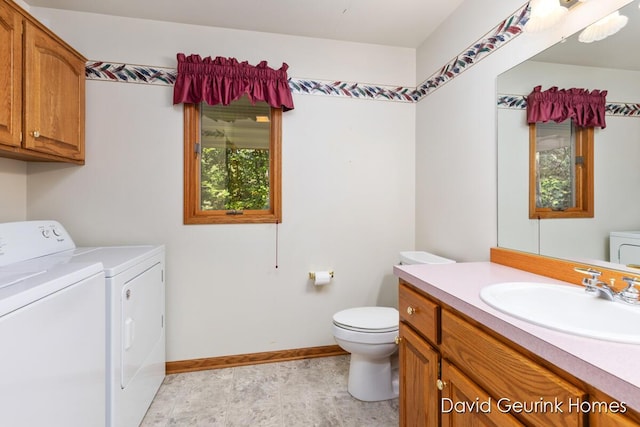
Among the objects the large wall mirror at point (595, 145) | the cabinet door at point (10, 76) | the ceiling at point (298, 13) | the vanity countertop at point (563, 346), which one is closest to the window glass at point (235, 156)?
the ceiling at point (298, 13)

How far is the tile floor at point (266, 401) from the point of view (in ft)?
5.28

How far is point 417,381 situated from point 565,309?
0.61 m

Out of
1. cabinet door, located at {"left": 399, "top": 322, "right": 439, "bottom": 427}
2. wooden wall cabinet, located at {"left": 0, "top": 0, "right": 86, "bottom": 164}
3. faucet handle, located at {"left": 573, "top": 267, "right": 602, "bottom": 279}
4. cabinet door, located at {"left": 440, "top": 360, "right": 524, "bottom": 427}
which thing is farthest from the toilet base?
wooden wall cabinet, located at {"left": 0, "top": 0, "right": 86, "bottom": 164}

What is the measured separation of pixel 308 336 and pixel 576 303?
175 centimetres

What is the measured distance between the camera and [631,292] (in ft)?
2.93

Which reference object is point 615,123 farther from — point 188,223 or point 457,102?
point 188,223

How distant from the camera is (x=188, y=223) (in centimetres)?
208

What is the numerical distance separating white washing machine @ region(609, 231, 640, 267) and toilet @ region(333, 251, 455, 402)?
33.9 inches

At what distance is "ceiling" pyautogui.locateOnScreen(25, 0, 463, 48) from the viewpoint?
6.06 feet

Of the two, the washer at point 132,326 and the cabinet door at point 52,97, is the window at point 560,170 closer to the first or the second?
the washer at point 132,326

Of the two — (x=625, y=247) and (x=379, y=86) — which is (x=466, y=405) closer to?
(x=625, y=247)

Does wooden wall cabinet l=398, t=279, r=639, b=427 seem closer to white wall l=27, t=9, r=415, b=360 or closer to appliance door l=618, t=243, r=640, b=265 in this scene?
appliance door l=618, t=243, r=640, b=265

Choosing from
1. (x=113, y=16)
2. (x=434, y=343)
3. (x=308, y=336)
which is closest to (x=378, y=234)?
(x=308, y=336)

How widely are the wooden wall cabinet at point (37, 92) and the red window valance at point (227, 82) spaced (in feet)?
1.91
